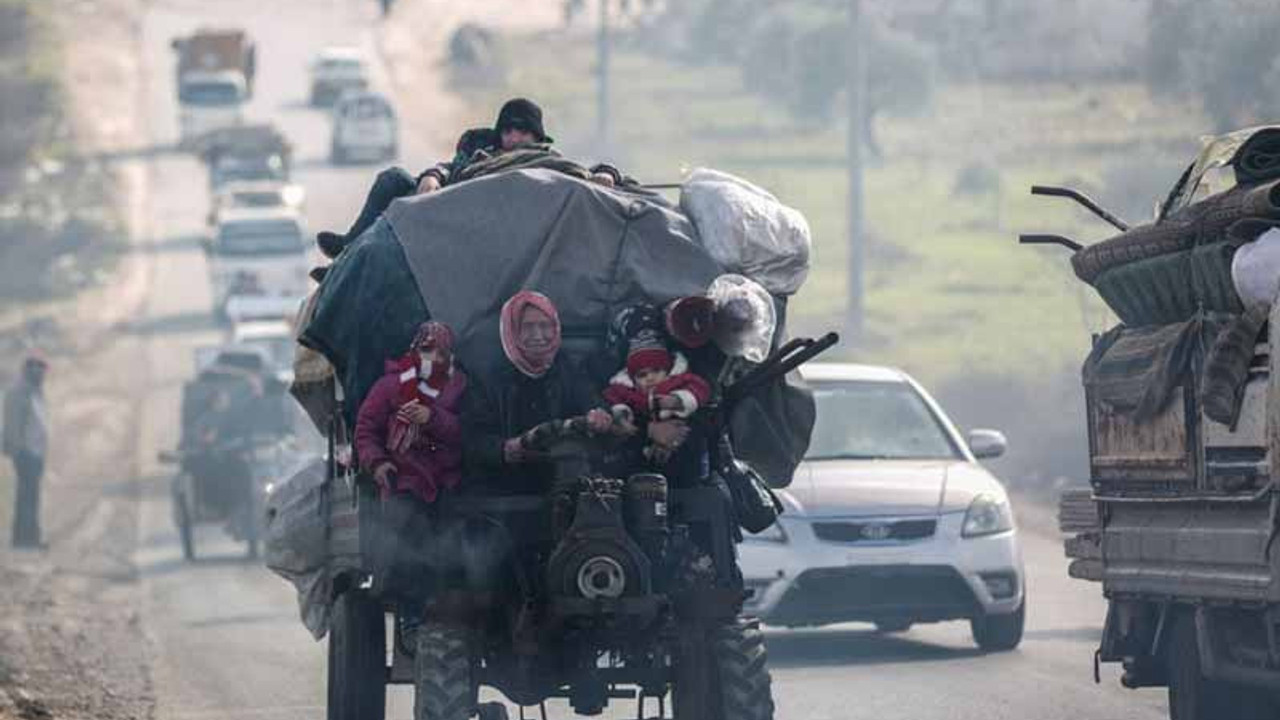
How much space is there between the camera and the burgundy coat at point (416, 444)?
946 centimetres

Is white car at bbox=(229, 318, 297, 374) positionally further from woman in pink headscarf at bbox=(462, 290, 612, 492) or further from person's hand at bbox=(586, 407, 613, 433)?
person's hand at bbox=(586, 407, 613, 433)

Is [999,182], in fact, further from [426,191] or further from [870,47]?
[426,191]

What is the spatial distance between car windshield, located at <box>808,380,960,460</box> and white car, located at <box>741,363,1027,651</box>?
271 millimetres

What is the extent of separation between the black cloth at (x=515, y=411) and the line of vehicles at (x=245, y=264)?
17009 mm

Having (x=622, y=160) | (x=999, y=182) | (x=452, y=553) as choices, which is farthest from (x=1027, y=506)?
(x=622, y=160)

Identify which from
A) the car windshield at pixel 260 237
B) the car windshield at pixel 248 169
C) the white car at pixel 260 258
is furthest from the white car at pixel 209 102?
the car windshield at pixel 260 237

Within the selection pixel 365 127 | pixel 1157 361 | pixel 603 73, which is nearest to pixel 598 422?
pixel 1157 361

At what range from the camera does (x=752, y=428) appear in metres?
10.3

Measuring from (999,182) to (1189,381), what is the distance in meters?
51.4

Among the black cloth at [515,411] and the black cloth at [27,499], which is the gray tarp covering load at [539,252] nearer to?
the black cloth at [515,411]

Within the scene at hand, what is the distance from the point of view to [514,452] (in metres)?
9.41

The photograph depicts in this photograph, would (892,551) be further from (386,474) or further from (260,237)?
(260,237)

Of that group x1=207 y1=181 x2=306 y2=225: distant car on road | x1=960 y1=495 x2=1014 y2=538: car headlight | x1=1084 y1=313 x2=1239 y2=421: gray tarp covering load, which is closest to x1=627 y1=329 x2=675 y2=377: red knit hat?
x1=1084 y1=313 x2=1239 y2=421: gray tarp covering load

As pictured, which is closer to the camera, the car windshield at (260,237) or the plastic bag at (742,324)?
the plastic bag at (742,324)
